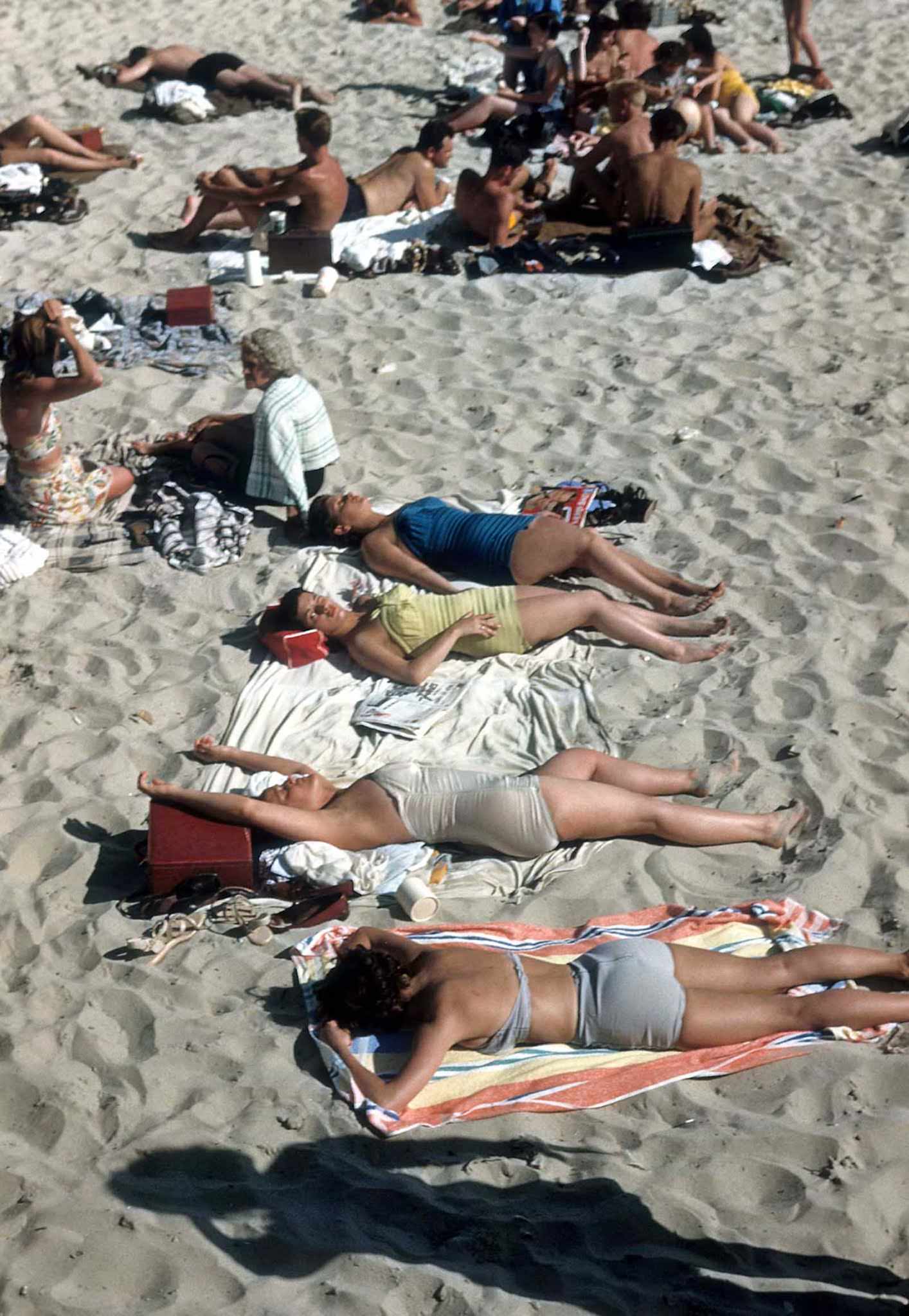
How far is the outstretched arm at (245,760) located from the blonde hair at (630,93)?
21.5ft

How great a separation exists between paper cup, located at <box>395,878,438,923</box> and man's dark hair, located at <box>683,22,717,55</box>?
898cm

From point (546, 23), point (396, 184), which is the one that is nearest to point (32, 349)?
point (396, 184)

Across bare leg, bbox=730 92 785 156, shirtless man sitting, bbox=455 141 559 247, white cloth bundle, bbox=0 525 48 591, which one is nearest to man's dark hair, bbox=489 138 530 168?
shirtless man sitting, bbox=455 141 559 247

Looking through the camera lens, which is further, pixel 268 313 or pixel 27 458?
pixel 268 313

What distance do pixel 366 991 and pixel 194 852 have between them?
3.32 ft

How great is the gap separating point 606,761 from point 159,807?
5.51 ft

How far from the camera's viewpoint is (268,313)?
28.2ft

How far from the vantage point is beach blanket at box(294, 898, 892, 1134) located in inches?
157

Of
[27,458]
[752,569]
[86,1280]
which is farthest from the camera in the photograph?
[27,458]

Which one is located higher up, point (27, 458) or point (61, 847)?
point (27, 458)

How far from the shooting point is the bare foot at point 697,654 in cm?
579

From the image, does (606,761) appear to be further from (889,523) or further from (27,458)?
(27,458)

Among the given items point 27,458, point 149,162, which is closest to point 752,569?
point 27,458

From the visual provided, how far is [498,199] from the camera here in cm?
891
